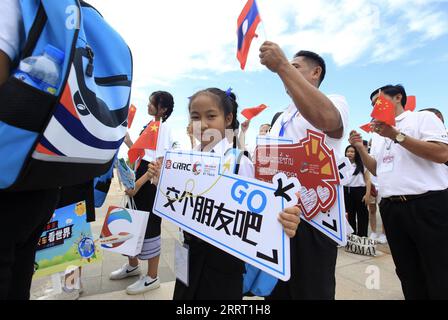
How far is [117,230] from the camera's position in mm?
2006

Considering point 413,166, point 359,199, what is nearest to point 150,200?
point 413,166

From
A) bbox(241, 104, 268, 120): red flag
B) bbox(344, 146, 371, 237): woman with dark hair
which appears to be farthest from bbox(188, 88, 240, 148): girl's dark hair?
bbox(344, 146, 371, 237): woman with dark hair

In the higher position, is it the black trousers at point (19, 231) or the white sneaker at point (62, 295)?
the black trousers at point (19, 231)

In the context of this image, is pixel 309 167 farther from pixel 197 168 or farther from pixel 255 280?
pixel 255 280

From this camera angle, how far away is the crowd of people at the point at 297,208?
2.92 feet

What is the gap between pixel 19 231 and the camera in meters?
0.84

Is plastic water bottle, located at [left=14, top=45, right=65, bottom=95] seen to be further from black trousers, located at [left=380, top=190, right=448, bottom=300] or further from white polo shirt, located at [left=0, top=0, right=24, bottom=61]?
black trousers, located at [left=380, top=190, right=448, bottom=300]

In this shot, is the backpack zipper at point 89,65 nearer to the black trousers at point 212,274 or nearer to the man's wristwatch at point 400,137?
the black trousers at point 212,274

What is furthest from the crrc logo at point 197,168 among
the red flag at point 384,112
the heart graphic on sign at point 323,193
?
the red flag at point 384,112

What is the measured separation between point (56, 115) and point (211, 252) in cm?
85

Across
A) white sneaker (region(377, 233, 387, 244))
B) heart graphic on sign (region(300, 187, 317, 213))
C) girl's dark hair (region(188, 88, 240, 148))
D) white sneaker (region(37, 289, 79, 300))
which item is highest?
girl's dark hair (region(188, 88, 240, 148))

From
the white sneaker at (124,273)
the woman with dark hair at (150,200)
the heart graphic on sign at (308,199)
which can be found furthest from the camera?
the white sneaker at (124,273)

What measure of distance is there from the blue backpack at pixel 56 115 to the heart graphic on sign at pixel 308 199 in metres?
0.85

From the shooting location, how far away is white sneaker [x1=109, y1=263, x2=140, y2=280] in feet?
8.88
